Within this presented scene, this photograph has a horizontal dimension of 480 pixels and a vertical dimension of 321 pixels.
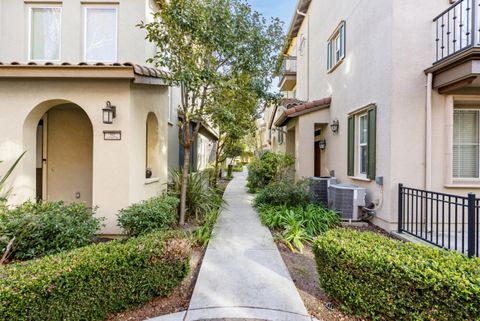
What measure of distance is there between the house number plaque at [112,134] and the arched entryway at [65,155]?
1.70 m

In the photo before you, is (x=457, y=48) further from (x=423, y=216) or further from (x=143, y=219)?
(x=143, y=219)

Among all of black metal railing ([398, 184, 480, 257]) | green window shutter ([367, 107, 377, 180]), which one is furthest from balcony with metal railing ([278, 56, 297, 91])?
black metal railing ([398, 184, 480, 257])

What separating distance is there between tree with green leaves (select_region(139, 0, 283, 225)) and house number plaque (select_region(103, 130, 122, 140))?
170 cm

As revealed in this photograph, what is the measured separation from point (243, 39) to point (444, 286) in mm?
6746

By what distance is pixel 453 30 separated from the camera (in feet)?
19.6

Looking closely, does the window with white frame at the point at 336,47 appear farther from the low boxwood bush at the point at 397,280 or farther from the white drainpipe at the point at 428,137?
the low boxwood bush at the point at 397,280

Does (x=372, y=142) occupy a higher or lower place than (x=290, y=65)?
lower

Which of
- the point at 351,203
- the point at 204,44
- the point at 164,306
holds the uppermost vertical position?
the point at 204,44

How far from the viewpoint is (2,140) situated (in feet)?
20.1

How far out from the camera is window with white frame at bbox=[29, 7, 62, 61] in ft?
27.0

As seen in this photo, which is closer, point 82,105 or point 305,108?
point 82,105

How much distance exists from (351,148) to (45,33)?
10.4 metres

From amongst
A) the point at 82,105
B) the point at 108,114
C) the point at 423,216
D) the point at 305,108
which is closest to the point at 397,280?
the point at 423,216

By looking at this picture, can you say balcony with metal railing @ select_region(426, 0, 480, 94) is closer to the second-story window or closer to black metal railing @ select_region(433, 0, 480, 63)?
black metal railing @ select_region(433, 0, 480, 63)
